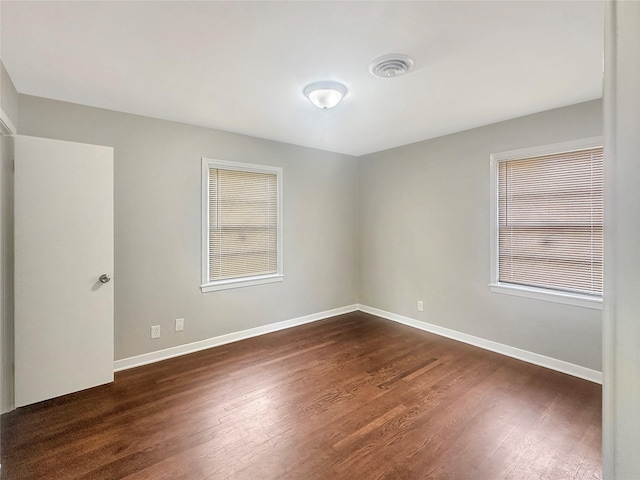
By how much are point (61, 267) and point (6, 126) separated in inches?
42.9

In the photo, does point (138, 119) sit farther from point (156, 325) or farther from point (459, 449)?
point (459, 449)

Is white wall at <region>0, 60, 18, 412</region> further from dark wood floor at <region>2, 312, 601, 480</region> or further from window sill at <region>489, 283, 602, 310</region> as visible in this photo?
window sill at <region>489, 283, 602, 310</region>

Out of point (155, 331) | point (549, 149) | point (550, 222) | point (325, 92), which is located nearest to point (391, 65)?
point (325, 92)

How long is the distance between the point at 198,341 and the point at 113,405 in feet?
3.67

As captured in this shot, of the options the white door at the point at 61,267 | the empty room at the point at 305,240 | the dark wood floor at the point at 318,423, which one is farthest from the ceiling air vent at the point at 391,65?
the dark wood floor at the point at 318,423

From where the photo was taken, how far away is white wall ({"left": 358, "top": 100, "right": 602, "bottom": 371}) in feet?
9.89

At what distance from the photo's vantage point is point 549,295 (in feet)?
10.2

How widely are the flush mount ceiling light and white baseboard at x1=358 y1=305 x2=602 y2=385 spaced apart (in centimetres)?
307

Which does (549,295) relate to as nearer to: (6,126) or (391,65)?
(391,65)

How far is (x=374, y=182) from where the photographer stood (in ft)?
15.8

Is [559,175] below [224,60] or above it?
below

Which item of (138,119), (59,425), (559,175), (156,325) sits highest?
(138,119)

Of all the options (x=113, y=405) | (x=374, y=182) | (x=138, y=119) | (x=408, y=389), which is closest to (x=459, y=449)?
(x=408, y=389)

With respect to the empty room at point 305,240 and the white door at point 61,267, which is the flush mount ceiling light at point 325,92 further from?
the white door at point 61,267
